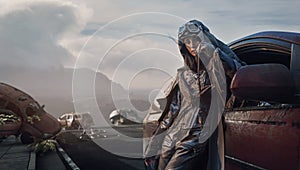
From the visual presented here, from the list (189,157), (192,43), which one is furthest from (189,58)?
(189,157)

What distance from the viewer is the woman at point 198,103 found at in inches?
101

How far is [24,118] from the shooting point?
1698 centimetres

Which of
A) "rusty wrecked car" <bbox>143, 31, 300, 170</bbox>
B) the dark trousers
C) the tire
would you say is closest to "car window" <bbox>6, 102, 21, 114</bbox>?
the tire

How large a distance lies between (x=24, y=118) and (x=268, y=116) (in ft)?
52.9

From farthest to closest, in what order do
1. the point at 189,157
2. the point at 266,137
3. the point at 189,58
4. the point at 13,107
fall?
A: the point at 13,107, the point at 189,58, the point at 189,157, the point at 266,137

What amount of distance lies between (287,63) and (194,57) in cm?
67

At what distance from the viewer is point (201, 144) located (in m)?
2.64

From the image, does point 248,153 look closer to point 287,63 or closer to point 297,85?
point 297,85

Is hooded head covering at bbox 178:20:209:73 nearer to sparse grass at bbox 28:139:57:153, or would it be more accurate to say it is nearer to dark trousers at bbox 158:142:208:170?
dark trousers at bbox 158:142:208:170

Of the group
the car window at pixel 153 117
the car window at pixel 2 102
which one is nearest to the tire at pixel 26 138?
the car window at pixel 2 102

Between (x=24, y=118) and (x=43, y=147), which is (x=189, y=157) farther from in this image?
(x=24, y=118)

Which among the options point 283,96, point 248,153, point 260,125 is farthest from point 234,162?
point 283,96

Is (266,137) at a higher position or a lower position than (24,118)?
higher

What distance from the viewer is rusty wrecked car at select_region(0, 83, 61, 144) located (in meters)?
16.9
